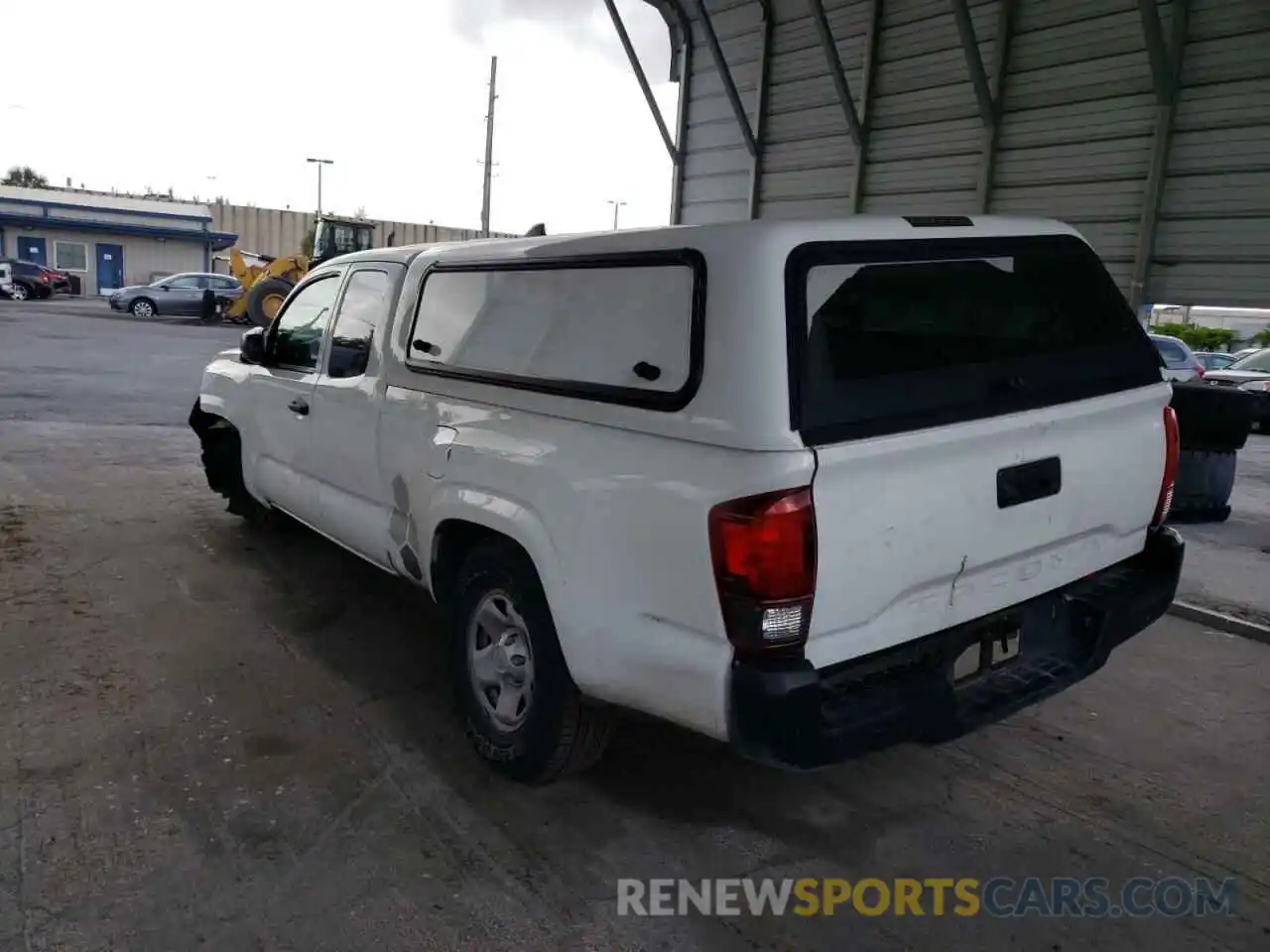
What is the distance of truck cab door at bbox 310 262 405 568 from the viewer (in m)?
4.18

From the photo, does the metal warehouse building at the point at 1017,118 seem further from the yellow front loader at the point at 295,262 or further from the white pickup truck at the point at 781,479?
the yellow front loader at the point at 295,262

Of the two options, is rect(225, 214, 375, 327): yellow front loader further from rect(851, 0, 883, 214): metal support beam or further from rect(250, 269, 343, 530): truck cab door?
rect(250, 269, 343, 530): truck cab door

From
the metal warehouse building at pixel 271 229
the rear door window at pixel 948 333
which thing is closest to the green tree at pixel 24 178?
the metal warehouse building at pixel 271 229

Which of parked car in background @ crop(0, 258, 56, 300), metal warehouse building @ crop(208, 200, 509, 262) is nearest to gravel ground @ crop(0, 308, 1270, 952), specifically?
parked car in background @ crop(0, 258, 56, 300)

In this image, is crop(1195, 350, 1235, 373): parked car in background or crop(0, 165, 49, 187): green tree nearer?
crop(1195, 350, 1235, 373): parked car in background

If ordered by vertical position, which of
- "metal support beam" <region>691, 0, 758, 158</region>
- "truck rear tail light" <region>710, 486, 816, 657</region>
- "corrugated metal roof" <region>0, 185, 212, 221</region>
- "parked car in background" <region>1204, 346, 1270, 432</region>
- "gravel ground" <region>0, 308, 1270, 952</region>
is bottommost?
"gravel ground" <region>0, 308, 1270, 952</region>

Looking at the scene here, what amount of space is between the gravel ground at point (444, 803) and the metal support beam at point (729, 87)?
7270 millimetres

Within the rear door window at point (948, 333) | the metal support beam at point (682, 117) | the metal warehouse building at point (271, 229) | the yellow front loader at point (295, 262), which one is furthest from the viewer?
the metal warehouse building at point (271, 229)

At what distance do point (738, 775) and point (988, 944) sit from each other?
107cm

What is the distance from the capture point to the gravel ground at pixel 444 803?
2.67 m

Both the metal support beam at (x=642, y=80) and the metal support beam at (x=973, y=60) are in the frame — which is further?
the metal support beam at (x=642, y=80)

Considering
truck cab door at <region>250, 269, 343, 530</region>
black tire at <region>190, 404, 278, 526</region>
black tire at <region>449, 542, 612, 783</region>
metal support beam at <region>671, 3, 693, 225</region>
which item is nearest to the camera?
black tire at <region>449, 542, 612, 783</region>

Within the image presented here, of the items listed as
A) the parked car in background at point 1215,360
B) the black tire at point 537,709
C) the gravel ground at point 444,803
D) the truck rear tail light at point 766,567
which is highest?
the parked car in background at point 1215,360

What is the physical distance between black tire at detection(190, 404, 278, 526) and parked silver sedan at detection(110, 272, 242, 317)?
25.3m
